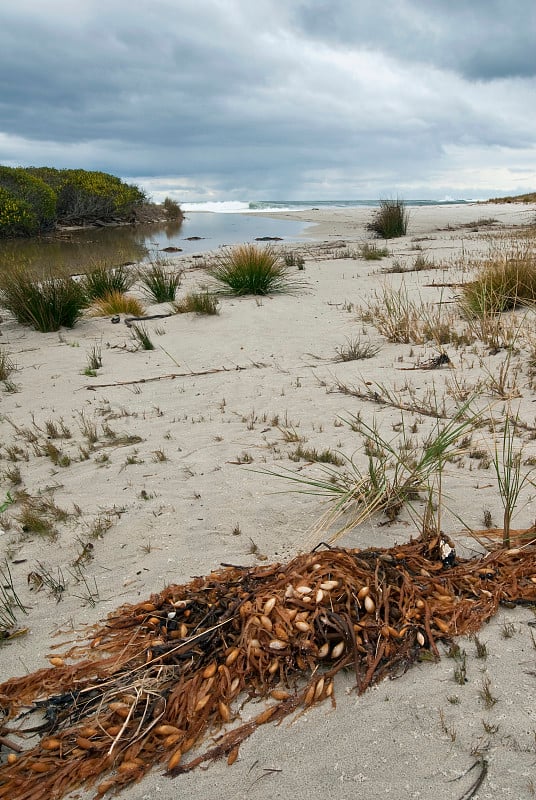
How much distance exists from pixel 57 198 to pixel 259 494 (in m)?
33.0

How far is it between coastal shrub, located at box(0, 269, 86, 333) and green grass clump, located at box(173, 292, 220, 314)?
1.59 metres

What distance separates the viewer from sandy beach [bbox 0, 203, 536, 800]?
4.98 ft

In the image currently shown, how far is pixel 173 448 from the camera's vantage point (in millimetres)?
3955

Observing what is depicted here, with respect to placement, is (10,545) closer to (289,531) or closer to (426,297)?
(289,531)

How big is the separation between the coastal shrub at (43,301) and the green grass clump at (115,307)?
524 mm

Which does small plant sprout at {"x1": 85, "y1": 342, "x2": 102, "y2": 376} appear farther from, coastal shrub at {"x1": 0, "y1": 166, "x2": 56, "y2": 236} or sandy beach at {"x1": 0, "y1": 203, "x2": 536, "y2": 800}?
coastal shrub at {"x1": 0, "y1": 166, "x2": 56, "y2": 236}

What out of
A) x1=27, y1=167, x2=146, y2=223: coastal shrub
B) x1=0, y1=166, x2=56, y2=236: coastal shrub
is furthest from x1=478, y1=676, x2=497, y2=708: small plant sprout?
x1=27, y1=167, x2=146, y2=223: coastal shrub

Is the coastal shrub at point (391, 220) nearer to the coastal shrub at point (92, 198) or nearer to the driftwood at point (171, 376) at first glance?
the driftwood at point (171, 376)

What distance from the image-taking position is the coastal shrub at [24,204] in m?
25.7

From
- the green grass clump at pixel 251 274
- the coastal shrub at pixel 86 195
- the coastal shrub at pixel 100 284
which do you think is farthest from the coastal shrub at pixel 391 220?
the coastal shrub at pixel 86 195

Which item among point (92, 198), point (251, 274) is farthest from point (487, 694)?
point (92, 198)

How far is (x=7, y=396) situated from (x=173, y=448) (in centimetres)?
272

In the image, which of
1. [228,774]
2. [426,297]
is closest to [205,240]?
[426,297]

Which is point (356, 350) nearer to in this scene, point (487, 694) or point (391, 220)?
point (487, 694)
